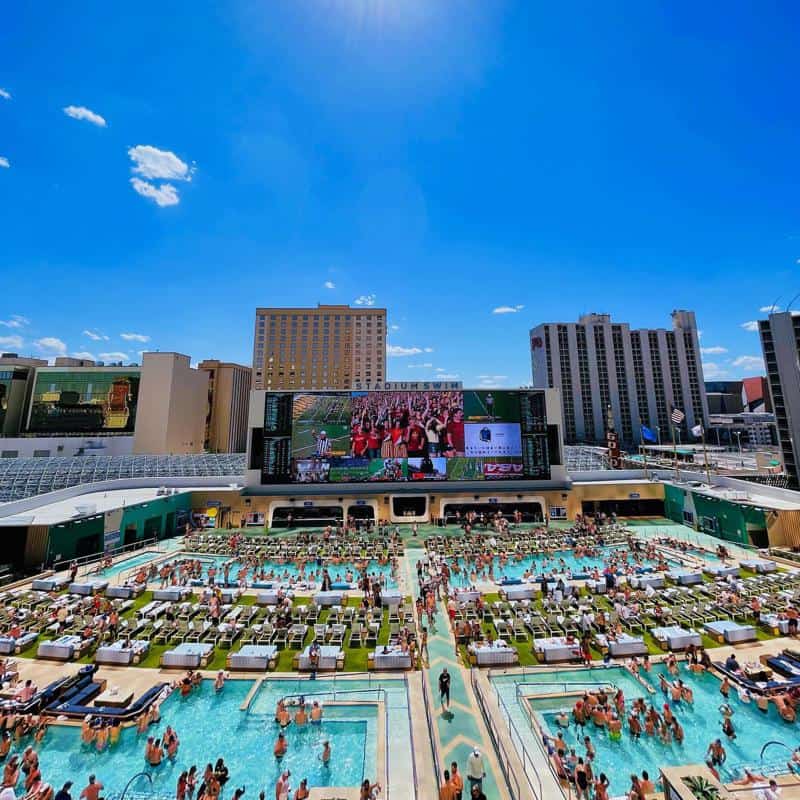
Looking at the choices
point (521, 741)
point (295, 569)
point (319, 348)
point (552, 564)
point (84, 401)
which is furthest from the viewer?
point (319, 348)

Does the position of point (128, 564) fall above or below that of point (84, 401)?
below

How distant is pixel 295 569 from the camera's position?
2486cm

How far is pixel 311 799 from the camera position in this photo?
8.54 metres

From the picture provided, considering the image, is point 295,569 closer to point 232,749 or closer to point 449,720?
point 232,749

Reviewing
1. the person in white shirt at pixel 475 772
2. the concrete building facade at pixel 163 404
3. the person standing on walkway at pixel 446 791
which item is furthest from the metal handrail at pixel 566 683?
the concrete building facade at pixel 163 404

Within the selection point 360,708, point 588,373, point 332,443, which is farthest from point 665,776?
point 588,373

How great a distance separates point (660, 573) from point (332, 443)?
25350 millimetres

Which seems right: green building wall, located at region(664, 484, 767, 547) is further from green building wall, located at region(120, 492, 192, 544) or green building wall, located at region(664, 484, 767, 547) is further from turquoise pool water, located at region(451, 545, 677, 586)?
green building wall, located at region(120, 492, 192, 544)

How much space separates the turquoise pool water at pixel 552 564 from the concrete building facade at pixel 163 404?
56.1 metres

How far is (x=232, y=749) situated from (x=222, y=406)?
8345 cm

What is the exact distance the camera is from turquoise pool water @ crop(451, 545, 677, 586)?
894 inches

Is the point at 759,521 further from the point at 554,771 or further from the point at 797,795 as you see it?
the point at 554,771

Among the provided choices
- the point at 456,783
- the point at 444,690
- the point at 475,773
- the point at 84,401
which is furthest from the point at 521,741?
the point at 84,401

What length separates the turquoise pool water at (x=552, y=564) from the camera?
22703 millimetres
